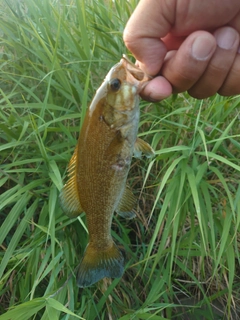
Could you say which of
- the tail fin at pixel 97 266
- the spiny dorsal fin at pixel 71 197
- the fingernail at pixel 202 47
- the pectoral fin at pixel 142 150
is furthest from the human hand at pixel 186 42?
the tail fin at pixel 97 266

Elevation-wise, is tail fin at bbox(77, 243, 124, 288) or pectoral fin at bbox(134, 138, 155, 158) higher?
pectoral fin at bbox(134, 138, 155, 158)

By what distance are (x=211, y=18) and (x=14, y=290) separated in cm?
148

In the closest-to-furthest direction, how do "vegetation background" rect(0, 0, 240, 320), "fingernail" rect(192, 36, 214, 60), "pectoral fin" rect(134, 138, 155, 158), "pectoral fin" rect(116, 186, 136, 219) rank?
"fingernail" rect(192, 36, 214, 60) < "pectoral fin" rect(134, 138, 155, 158) < "pectoral fin" rect(116, 186, 136, 219) < "vegetation background" rect(0, 0, 240, 320)

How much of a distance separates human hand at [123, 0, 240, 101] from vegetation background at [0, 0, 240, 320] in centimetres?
46

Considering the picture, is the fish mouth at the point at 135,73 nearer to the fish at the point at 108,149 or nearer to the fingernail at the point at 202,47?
the fish at the point at 108,149

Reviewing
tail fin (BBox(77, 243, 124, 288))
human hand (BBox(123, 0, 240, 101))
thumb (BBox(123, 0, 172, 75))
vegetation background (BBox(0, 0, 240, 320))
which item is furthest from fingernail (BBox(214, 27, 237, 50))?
tail fin (BBox(77, 243, 124, 288))

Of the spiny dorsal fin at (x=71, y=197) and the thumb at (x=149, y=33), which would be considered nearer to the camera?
the thumb at (x=149, y=33)

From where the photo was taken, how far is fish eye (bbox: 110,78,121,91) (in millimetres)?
1314

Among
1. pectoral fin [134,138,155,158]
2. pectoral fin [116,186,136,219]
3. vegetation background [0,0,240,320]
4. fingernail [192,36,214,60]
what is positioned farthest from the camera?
vegetation background [0,0,240,320]

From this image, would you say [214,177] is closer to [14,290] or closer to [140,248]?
[140,248]

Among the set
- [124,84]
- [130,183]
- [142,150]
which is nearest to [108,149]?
[142,150]

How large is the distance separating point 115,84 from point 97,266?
72 centimetres

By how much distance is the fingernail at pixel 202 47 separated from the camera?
1281 millimetres

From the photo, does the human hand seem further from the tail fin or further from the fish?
the tail fin
